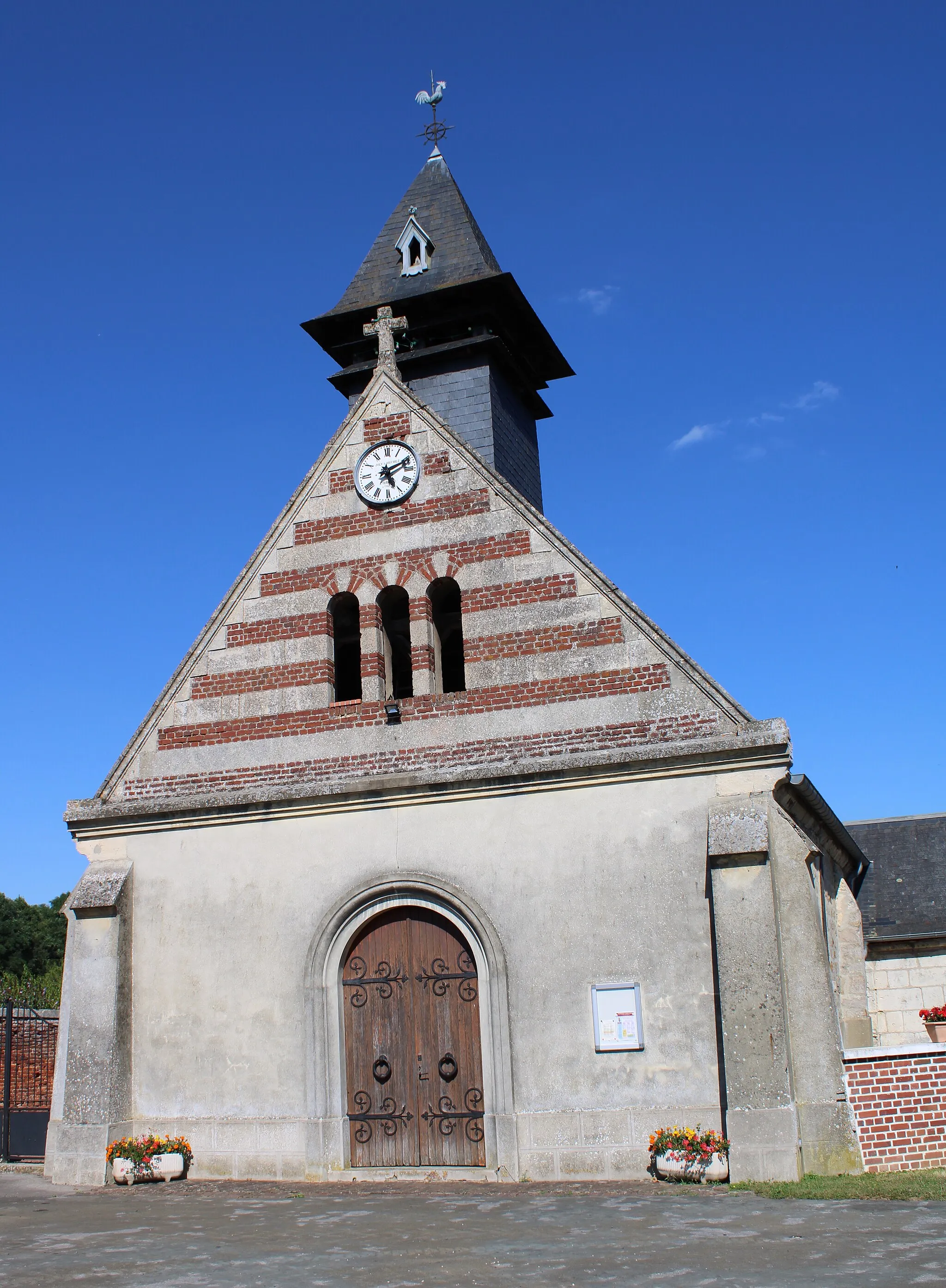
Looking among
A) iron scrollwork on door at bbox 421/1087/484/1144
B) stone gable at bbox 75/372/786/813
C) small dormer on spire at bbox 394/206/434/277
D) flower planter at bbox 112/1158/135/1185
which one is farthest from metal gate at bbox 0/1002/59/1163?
small dormer on spire at bbox 394/206/434/277

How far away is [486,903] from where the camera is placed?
11.8 metres

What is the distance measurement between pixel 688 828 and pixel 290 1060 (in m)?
4.82

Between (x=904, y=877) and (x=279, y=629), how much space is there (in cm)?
1330

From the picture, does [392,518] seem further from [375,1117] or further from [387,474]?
[375,1117]

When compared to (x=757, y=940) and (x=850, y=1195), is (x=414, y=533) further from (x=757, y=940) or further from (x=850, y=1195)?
(x=850, y=1195)

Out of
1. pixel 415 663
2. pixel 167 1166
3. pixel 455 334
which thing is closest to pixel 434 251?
pixel 455 334

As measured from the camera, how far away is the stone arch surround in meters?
11.3

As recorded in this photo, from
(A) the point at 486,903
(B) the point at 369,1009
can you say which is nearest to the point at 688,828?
(A) the point at 486,903

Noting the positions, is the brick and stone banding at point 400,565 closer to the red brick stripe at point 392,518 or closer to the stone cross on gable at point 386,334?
the red brick stripe at point 392,518

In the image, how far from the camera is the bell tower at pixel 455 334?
1752cm

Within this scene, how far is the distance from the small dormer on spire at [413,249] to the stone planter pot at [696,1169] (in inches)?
560

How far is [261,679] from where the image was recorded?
13.4m

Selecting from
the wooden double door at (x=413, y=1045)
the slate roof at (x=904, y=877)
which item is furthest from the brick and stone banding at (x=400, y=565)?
the slate roof at (x=904, y=877)

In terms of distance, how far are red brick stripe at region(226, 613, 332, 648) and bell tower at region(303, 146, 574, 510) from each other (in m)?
4.28
